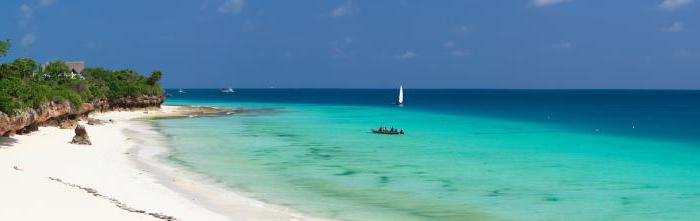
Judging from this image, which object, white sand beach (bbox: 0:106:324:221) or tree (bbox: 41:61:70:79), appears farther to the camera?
tree (bbox: 41:61:70:79)

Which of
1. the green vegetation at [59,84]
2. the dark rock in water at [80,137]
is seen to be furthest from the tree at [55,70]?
the dark rock in water at [80,137]

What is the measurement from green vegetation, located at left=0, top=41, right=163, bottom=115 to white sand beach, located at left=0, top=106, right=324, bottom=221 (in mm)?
2297

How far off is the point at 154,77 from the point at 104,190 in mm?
69357

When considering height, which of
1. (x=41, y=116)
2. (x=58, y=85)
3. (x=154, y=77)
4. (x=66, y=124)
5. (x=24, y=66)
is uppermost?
(x=154, y=77)

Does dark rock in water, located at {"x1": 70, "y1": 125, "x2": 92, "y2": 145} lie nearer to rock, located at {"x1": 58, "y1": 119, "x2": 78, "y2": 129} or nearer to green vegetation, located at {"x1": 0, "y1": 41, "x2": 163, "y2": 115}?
green vegetation, located at {"x1": 0, "y1": 41, "x2": 163, "y2": 115}

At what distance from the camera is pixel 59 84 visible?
51125 millimetres

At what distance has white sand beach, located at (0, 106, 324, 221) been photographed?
15.9 meters

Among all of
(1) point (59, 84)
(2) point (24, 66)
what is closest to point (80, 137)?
(2) point (24, 66)

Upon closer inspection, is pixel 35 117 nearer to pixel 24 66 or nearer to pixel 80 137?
pixel 80 137

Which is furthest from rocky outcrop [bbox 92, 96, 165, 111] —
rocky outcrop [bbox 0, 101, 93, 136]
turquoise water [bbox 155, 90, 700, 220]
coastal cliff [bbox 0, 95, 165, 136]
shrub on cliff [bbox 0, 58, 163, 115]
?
turquoise water [bbox 155, 90, 700, 220]

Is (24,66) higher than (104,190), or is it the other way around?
(24,66)

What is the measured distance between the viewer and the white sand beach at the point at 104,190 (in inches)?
627

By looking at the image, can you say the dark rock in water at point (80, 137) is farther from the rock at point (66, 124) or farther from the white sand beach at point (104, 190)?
the rock at point (66, 124)

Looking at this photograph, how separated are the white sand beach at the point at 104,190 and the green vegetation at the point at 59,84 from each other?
2.30 m
